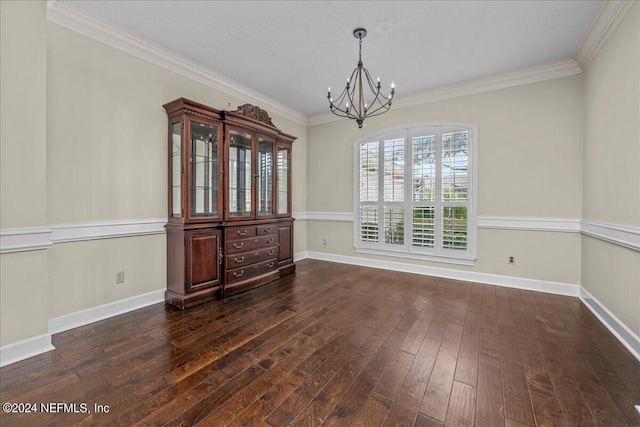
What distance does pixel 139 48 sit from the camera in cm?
299

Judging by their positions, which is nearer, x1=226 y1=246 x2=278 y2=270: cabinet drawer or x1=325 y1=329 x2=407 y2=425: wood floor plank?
x1=325 y1=329 x2=407 y2=425: wood floor plank

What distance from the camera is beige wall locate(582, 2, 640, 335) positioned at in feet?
7.29

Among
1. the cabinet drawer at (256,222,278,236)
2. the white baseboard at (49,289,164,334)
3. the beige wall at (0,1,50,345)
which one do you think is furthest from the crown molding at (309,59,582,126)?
the white baseboard at (49,289,164,334)

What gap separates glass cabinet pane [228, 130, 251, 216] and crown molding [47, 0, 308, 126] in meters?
0.88

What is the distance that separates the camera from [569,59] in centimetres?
336

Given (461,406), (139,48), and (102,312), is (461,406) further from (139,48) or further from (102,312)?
(139,48)

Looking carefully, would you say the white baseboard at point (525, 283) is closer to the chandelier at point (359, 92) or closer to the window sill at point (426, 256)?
the window sill at point (426, 256)

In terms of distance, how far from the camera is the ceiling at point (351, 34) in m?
2.48

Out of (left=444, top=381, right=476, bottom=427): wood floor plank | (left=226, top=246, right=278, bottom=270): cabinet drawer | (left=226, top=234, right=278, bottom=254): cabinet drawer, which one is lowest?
(left=444, top=381, right=476, bottom=427): wood floor plank

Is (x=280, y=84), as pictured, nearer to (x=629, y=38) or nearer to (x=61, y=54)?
(x=61, y=54)

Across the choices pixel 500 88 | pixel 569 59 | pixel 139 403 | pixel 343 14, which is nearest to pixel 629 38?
pixel 569 59

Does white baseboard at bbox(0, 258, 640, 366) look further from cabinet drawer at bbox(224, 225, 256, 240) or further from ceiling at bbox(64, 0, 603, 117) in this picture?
ceiling at bbox(64, 0, 603, 117)

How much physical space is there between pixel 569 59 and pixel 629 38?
4.00 feet

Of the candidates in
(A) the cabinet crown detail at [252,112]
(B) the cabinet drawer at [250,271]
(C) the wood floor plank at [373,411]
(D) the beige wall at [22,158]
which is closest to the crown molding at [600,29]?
(C) the wood floor plank at [373,411]
